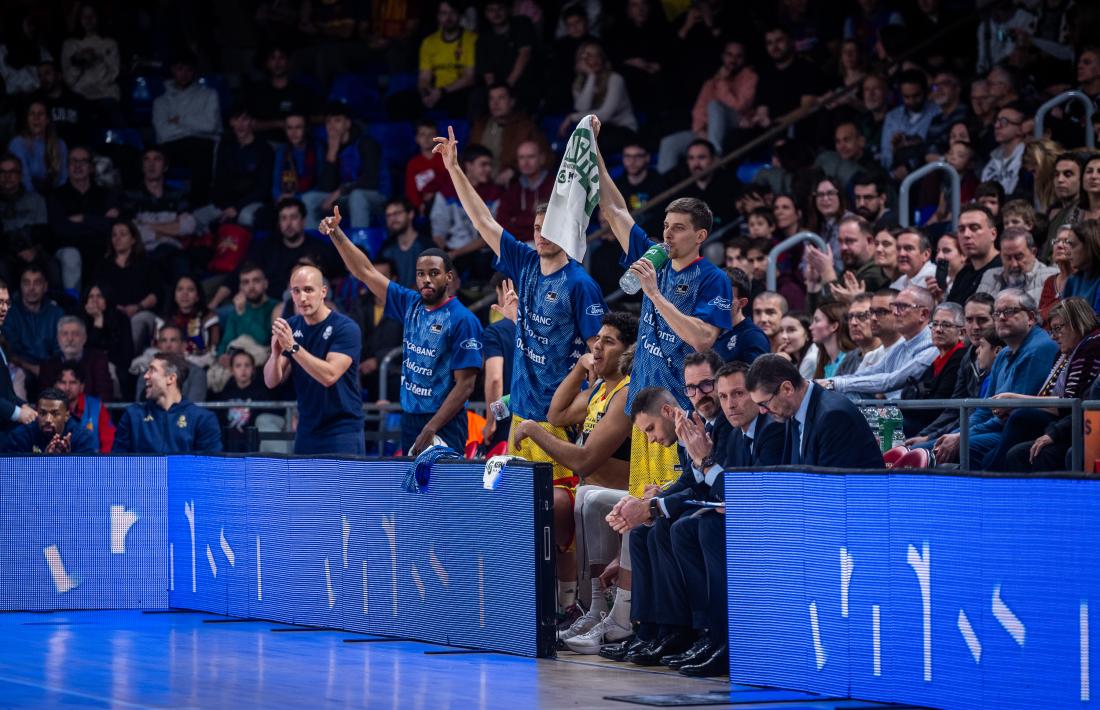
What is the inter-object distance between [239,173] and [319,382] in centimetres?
898

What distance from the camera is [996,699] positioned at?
6.19 m

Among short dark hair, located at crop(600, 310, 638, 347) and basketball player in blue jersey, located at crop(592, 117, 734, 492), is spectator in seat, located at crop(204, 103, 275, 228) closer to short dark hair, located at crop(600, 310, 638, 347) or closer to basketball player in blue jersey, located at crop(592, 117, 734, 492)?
short dark hair, located at crop(600, 310, 638, 347)

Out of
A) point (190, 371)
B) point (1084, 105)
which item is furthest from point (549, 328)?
point (190, 371)

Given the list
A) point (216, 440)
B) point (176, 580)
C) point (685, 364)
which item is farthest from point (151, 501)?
point (685, 364)

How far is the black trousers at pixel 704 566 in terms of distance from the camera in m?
7.66

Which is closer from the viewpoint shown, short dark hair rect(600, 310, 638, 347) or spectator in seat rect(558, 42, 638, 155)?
short dark hair rect(600, 310, 638, 347)

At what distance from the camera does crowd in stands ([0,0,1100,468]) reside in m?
11.6

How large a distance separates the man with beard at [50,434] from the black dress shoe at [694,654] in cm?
639

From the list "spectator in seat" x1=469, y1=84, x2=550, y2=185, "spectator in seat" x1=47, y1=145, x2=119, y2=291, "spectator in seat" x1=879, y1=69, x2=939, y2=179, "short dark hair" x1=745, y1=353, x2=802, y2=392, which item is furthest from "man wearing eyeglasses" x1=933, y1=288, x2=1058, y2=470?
"spectator in seat" x1=47, y1=145, x2=119, y2=291

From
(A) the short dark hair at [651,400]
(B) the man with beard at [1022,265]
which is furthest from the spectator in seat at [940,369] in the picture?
(A) the short dark hair at [651,400]

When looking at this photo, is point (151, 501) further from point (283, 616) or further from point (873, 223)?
point (873, 223)

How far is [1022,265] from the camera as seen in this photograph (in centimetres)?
1102

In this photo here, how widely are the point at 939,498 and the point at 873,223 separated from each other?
7129 mm

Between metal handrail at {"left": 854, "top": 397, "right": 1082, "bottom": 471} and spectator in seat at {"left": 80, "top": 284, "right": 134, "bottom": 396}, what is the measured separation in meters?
9.46
